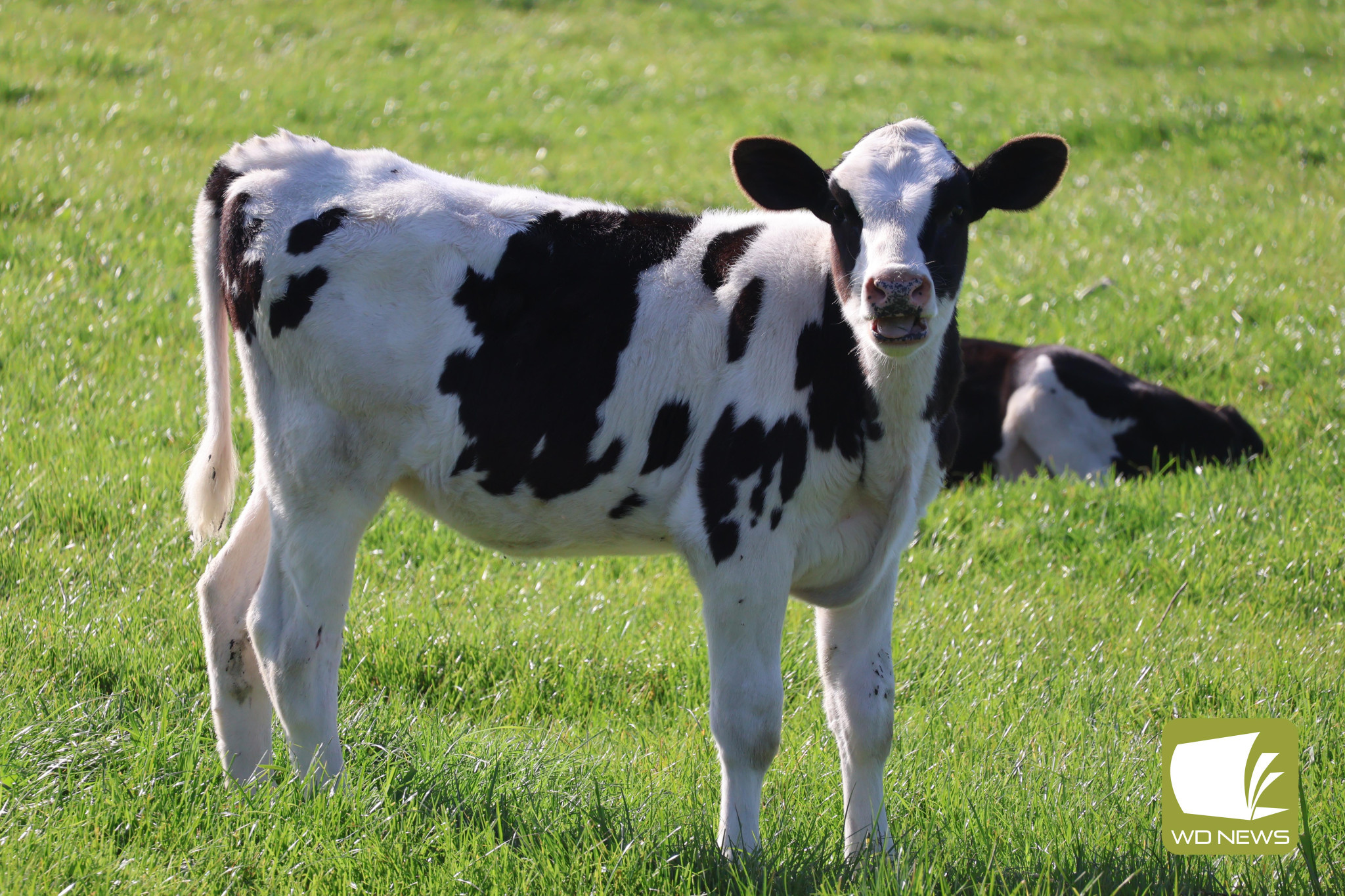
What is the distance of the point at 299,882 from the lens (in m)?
3.70

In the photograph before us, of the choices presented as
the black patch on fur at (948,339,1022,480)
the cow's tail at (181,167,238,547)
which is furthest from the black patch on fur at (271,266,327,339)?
the black patch on fur at (948,339,1022,480)

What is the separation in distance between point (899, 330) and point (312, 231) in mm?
2095

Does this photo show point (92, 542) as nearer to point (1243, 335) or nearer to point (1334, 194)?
point (1243, 335)

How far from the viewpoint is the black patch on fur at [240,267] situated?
14.6ft

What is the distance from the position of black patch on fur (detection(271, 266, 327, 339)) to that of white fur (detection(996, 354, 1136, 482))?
6.15 metres

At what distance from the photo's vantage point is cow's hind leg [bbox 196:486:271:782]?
4566 millimetres

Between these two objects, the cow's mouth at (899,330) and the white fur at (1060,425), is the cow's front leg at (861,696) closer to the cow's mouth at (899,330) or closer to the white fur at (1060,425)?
the cow's mouth at (899,330)

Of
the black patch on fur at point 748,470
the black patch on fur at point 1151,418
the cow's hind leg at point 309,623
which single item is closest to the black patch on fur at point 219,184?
the cow's hind leg at point 309,623

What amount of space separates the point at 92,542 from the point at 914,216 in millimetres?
4399

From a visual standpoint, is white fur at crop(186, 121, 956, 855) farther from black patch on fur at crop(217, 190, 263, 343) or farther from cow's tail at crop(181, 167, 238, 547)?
cow's tail at crop(181, 167, 238, 547)

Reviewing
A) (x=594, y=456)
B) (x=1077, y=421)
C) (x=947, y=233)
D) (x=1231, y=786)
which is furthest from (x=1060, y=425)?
(x=594, y=456)

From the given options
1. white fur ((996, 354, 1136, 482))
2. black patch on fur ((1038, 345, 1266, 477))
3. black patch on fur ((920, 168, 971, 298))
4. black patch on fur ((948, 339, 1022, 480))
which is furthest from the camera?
black patch on fur ((948, 339, 1022, 480))

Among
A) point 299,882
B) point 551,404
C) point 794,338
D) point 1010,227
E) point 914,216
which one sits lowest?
point 1010,227

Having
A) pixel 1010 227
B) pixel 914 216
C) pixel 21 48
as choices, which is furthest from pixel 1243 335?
pixel 21 48
